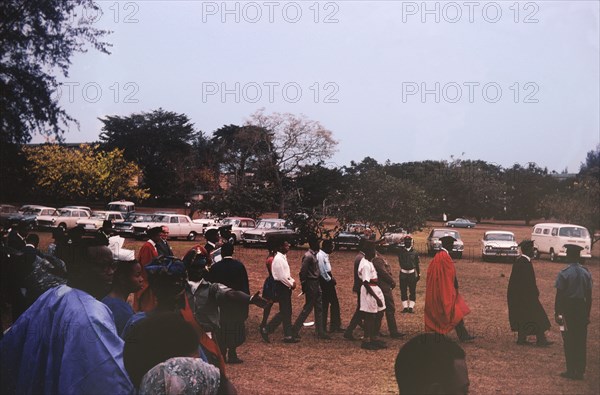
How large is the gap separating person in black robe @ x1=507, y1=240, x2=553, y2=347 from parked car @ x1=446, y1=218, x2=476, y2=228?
40.3 meters

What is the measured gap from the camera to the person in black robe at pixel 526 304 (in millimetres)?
9047

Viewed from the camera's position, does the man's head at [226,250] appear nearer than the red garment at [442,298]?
Yes

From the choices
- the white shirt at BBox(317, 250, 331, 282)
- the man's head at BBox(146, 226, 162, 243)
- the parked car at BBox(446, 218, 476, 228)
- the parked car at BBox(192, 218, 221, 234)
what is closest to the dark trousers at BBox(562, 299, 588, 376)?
the white shirt at BBox(317, 250, 331, 282)

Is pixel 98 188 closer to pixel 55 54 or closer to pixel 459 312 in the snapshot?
pixel 55 54

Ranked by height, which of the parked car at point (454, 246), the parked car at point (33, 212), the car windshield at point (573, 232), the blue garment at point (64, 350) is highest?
the parked car at point (33, 212)

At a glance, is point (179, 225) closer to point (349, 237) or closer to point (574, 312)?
point (349, 237)

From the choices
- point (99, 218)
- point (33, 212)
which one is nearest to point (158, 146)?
point (99, 218)

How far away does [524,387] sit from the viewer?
689 centimetres

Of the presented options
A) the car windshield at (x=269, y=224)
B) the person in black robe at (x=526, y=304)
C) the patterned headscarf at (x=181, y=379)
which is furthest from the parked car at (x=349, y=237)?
the patterned headscarf at (x=181, y=379)

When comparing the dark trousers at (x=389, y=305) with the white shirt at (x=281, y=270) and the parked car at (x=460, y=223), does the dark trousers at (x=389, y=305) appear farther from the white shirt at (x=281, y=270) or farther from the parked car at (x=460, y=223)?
the parked car at (x=460, y=223)

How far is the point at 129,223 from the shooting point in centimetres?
2106

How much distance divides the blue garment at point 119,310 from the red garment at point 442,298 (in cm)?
531

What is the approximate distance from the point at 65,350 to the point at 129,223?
19063mm

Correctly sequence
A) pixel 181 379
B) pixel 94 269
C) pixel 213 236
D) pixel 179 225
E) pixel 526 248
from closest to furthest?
1. pixel 181 379
2. pixel 94 269
3. pixel 213 236
4. pixel 526 248
5. pixel 179 225
